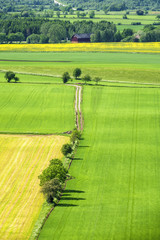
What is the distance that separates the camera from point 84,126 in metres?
110

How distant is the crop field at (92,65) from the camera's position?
158 m

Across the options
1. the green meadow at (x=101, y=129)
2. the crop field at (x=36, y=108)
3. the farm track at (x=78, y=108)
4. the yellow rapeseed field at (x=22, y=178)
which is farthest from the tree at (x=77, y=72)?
the yellow rapeseed field at (x=22, y=178)

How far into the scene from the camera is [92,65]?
571 ft

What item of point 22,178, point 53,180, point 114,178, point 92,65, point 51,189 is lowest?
point 92,65

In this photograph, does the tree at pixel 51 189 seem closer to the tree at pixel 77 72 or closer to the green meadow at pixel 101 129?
the green meadow at pixel 101 129

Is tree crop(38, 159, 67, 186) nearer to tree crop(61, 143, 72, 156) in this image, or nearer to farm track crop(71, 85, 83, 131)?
tree crop(61, 143, 72, 156)

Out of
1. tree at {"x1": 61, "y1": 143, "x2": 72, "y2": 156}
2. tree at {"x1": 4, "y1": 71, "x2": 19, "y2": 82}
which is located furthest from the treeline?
tree at {"x1": 4, "y1": 71, "x2": 19, "y2": 82}

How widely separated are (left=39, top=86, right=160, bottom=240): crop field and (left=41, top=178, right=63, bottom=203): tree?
1.66 meters

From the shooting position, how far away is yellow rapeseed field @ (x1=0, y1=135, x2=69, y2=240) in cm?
6556

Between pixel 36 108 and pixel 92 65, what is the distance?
53529 millimetres

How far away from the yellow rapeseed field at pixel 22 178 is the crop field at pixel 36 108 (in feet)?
26.7

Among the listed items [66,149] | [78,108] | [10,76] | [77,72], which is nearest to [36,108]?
[78,108]

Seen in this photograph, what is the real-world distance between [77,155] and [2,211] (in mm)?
23918

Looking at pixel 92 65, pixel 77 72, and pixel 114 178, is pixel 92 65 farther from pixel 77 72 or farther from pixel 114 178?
pixel 114 178
